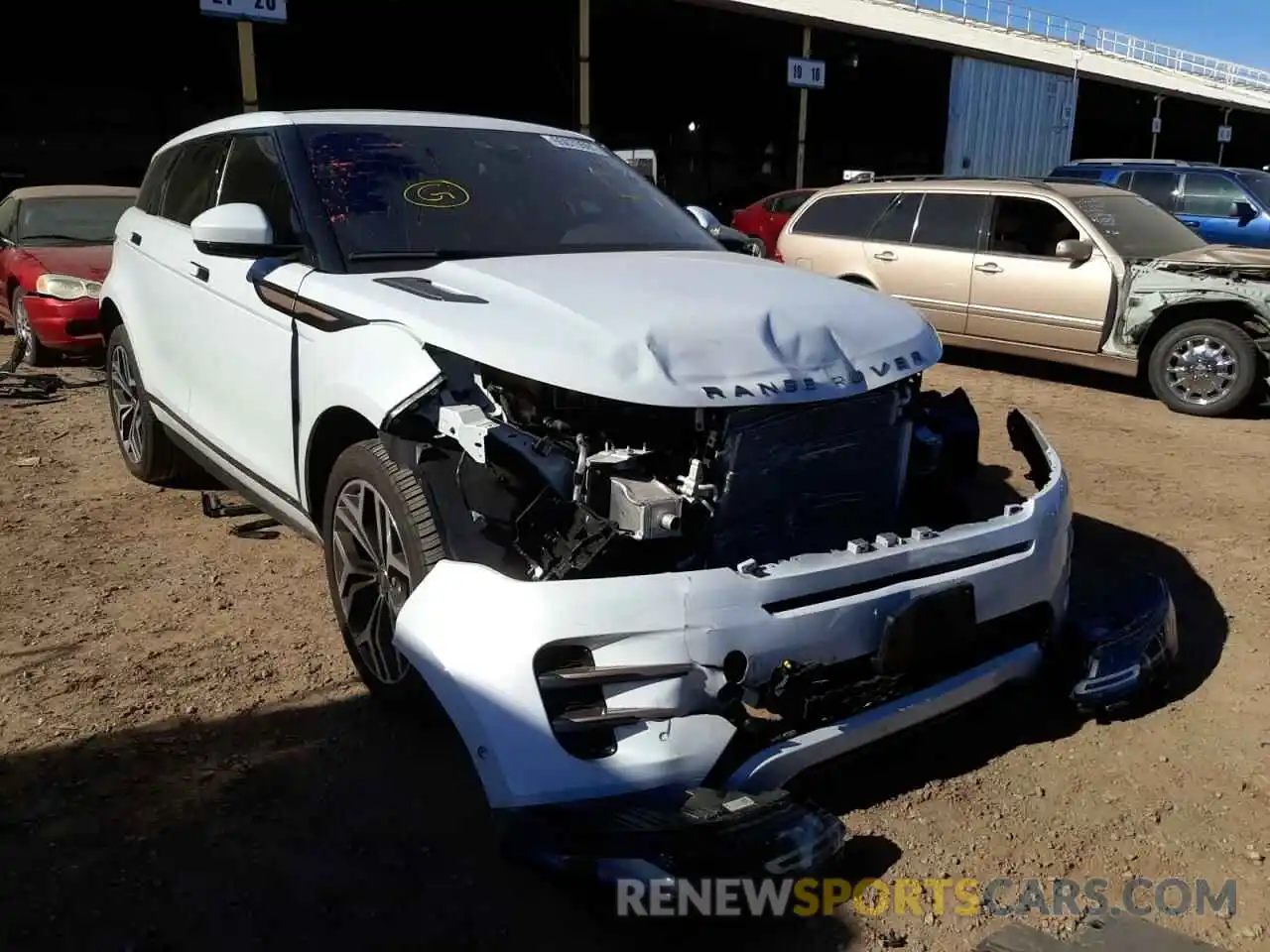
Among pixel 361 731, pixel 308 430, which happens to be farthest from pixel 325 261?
pixel 361 731

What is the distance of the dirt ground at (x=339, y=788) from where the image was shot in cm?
243

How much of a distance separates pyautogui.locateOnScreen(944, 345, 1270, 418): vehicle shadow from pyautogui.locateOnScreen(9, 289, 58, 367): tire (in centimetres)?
779

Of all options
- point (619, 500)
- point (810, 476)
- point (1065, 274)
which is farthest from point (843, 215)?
point (619, 500)

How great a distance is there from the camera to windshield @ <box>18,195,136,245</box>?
9102 mm

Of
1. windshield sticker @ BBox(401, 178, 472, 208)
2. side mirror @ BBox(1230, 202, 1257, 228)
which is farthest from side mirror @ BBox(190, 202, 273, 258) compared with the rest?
side mirror @ BBox(1230, 202, 1257, 228)

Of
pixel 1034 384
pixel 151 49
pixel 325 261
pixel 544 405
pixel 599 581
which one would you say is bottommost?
pixel 1034 384

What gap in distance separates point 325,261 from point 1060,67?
102 ft

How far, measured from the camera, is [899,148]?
34.2 m

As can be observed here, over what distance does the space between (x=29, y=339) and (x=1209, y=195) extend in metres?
12.9

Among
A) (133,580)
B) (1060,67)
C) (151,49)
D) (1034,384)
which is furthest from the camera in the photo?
(1060,67)

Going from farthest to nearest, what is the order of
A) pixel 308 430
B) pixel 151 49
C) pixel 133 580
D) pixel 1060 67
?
pixel 1060 67, pixel 151 49, pixel 133 580, pixel 308 430

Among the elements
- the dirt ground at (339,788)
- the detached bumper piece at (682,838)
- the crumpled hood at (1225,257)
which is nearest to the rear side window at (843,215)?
the crumpled hood at (1225,257)

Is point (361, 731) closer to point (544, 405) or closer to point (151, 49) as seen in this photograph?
point (544, 405)

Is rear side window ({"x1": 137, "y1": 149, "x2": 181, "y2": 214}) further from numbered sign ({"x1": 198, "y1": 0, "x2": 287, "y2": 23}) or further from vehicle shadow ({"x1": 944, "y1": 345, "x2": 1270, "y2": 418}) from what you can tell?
vehicle shadow ({"x1": 944, "y1": 345, "x2": 1270, "y2": 418})
